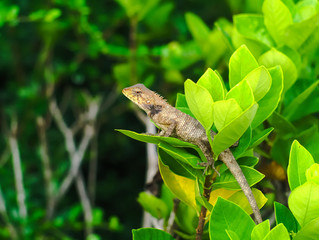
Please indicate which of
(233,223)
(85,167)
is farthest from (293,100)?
(85,167)

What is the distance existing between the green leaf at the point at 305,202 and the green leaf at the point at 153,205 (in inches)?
21.2

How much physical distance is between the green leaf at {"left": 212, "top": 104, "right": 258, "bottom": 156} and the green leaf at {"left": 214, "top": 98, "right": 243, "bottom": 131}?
2 cm

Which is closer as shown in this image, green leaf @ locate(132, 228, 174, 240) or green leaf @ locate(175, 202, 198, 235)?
green leaf @ locate(132, 228, 174, 240)

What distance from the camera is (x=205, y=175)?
0.96m

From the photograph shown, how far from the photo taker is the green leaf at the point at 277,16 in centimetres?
118

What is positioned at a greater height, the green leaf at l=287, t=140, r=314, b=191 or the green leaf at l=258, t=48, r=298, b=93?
the green leaf at l=258, t=48, r=298, b=93

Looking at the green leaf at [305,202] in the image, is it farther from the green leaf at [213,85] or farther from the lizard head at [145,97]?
the lizard head at [145,97]

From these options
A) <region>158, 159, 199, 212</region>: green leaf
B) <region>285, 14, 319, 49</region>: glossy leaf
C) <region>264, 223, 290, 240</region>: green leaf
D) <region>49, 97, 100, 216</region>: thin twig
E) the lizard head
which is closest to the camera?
→ <region>264, 223, 290, 240</region>: green leaf

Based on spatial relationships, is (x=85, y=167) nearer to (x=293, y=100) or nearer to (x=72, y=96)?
(x=72, y=96)

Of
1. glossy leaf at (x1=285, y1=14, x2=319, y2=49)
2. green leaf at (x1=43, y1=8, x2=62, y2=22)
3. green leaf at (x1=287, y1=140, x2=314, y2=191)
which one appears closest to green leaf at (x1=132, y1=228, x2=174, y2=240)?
green leaf at (x1=287, y1=140, x2=314, y2=191)

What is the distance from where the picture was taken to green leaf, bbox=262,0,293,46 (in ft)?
3.87

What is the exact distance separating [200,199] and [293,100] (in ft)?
1.40

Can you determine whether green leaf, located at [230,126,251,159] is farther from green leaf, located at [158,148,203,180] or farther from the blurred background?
the blurred background

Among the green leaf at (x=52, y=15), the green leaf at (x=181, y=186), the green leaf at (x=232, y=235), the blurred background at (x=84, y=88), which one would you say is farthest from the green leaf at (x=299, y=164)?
the green leaf at (x=52, y=15)
